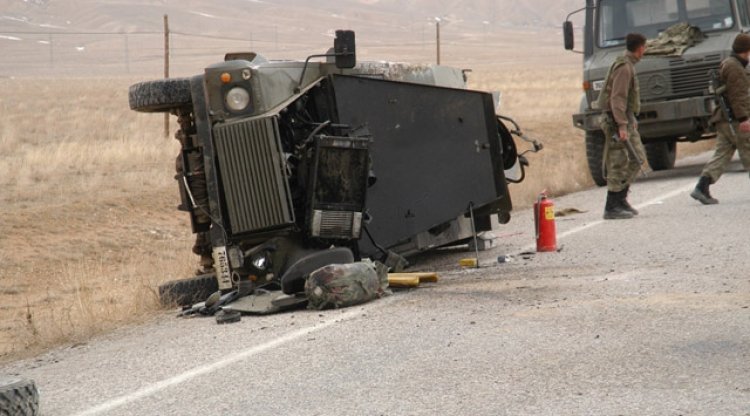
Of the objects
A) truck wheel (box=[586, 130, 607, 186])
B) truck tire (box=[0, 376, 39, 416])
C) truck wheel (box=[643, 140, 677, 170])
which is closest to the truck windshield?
truck wheel (box=[586, 130, 607, 186])

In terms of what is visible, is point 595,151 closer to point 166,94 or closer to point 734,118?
point 734,118

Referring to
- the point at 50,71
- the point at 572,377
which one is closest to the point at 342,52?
the point at 572,377

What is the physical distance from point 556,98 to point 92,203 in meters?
29.7

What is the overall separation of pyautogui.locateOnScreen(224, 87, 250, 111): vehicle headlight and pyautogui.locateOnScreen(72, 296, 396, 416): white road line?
1.73 meters

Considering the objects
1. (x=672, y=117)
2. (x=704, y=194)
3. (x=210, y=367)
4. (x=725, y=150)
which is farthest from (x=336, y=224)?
(x=672, y=117)

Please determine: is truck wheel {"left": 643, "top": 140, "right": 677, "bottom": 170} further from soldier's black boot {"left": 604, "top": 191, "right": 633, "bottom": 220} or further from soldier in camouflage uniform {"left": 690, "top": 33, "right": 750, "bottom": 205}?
soldier's black boot {"left": 604, "top": 191, "right": 633, "bottom": 220}

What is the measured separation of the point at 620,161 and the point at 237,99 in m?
5.76

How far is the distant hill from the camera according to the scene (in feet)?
409

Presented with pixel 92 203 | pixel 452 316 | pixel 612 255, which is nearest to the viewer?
pixel 452 316

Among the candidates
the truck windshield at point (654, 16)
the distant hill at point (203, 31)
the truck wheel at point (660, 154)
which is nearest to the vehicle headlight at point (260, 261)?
the truck windshield at point (654, 16)

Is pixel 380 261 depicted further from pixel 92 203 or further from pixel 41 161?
pixel 41 161

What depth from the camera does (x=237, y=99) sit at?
9617 millimetres

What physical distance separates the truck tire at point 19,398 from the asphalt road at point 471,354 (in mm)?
197

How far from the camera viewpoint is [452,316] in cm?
834
